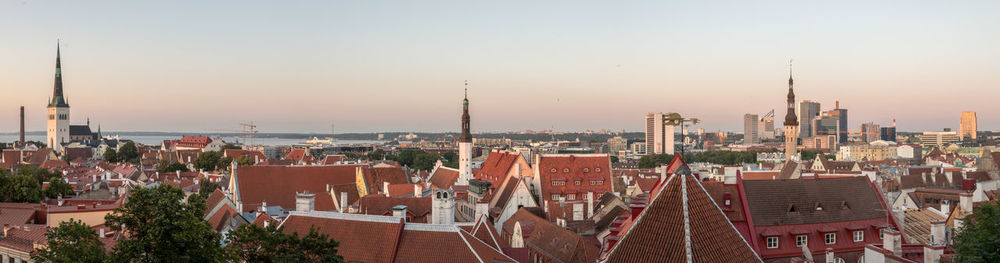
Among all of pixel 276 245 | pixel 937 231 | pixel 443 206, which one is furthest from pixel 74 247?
pixel 937 231

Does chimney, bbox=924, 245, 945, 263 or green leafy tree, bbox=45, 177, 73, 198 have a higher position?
chimney, bbox=924, 245, 945, 263

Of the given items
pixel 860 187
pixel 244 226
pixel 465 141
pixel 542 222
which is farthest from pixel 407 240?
pixel 465 141

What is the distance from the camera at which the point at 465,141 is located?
83312mm

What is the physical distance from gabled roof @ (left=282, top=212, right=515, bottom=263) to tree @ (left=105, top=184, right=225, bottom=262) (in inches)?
379

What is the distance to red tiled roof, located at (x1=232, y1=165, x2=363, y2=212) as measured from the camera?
69.7 metres

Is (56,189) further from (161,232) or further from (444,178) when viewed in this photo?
(161,232)

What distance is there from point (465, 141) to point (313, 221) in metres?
50.6

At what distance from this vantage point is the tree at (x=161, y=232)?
20156 mm

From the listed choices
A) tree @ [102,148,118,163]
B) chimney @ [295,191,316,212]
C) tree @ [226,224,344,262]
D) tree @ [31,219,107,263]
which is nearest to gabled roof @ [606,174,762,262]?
tree @ [226,224,344,262]

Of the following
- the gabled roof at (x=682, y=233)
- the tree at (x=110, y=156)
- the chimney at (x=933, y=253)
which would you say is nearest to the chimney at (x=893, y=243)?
the chimney at (x=933, y=253)

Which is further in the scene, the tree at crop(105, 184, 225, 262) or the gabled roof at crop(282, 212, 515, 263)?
the gabled roof at crop(282, 212, 515, 263)

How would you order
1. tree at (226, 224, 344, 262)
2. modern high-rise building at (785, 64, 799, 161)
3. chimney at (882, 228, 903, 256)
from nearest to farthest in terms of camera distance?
tree at (226, 224, 344, 262)
chimney at (882, 228, 903, 256)
modern high-rise building at (785, 64, 799, 161)

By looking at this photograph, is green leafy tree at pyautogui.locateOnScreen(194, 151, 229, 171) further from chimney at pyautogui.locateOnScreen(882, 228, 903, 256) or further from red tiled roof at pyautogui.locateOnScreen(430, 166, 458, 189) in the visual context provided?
chimney at pyautogui.locateOnScreen(882, 228, 903, 256)

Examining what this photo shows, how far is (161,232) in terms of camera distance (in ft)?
66.1
